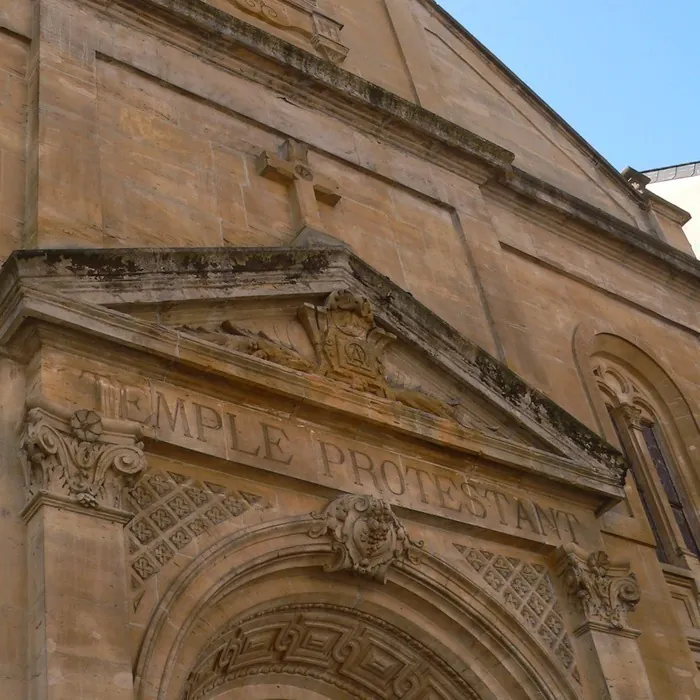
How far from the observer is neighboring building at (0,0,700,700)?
806cm

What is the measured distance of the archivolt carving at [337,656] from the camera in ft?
29.6

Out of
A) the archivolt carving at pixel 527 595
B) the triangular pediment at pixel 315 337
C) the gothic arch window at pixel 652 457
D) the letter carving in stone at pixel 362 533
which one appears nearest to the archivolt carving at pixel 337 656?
the letter carving in stone at pixel 362 533

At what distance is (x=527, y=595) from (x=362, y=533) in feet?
5.69

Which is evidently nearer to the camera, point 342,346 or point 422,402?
point 342,346

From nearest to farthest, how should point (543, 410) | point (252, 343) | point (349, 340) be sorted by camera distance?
point (252, 343), point (349, 340), point (543, 410)

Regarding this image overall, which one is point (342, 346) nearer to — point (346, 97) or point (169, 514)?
point (169, 514)

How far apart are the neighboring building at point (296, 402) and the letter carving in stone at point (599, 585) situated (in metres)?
0.03

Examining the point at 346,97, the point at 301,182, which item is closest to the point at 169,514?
the point at 301,182

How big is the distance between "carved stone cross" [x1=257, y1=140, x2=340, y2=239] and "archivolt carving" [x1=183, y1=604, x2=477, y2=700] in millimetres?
3716

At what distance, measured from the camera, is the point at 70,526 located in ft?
25.1

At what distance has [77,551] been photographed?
7.55m

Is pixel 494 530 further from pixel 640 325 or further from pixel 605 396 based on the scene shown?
pixel 640 325

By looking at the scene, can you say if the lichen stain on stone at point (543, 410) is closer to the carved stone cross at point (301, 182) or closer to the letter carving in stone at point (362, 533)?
the carved stone cross at point (301, 182)

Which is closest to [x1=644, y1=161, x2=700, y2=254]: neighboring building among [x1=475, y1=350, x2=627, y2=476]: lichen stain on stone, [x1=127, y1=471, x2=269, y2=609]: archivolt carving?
[x1=475, y1=350, x2=627, y2=476]: lichen stain on stone
